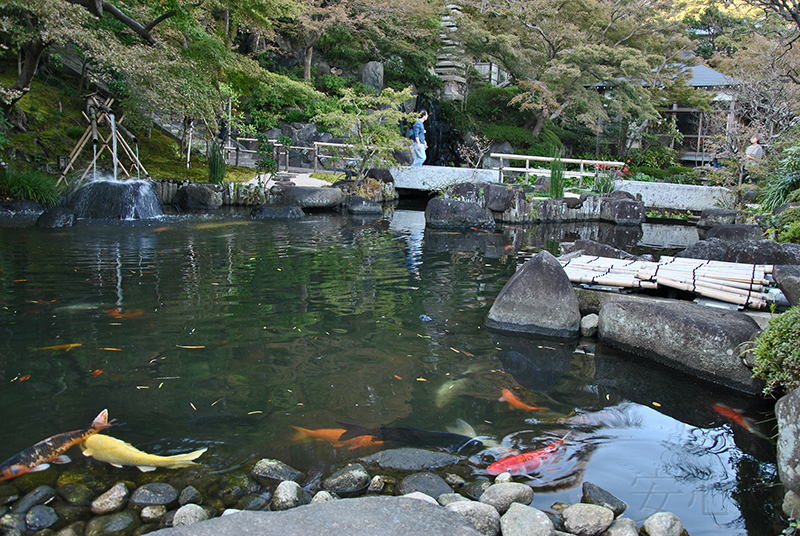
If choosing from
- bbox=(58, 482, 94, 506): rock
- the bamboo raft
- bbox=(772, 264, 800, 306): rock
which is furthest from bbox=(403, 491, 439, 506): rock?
the bamboo raft

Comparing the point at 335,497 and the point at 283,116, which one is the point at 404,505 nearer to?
the point at 335,497

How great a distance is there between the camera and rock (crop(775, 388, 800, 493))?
9.34 feet

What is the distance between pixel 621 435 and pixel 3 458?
12.1 ft

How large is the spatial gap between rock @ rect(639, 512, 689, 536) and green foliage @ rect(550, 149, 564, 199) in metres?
13.1

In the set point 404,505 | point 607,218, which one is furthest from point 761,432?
point 607,218

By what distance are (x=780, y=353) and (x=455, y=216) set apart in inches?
390

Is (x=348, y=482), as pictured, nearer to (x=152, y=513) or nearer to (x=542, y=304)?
(x=152, y=513)

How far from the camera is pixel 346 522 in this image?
7.74ft

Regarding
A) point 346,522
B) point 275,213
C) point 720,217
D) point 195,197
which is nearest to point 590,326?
point 346,522

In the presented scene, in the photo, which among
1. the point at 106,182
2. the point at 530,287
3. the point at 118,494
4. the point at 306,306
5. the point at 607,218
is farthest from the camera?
the point at 607,218

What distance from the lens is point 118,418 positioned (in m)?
3.54

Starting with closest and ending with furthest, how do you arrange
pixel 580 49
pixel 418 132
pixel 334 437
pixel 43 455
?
pixel 43 455 → pixel 334 437 → pixel 418 132 → pixel 580 49

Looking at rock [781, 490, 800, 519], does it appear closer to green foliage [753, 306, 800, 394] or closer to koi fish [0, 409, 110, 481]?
green foliage [753, 306, 800, 394]

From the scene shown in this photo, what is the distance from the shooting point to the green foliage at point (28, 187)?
12.3m
